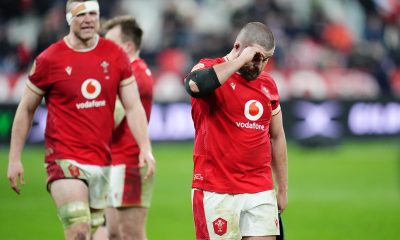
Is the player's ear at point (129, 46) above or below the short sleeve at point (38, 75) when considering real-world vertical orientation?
above

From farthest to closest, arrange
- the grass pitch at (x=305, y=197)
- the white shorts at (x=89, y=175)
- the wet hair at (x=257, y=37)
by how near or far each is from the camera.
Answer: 1. the grass pitch at (x=305, y=197)
2. the white shorts at (x=89, y=175)
3. the wet hair at (x=257, y=37)

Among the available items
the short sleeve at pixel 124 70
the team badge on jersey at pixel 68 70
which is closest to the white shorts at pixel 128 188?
the short sleeve at pixel 124 70

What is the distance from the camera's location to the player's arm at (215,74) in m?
6.60

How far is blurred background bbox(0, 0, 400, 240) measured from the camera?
49.9ft

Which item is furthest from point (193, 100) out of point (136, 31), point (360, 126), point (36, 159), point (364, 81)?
point (364, 81)

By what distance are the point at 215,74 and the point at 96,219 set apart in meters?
1.92

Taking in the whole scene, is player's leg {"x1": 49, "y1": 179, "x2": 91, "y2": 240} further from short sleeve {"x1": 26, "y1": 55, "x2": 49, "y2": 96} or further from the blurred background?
the blurred background

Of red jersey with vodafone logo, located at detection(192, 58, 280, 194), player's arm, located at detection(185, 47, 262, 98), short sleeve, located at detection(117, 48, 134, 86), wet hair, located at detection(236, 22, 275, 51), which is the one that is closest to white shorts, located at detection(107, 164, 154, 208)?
short sleeve, located at detection(117, 48, 134, 86)

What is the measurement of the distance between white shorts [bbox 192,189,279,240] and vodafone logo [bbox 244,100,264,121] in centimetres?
60

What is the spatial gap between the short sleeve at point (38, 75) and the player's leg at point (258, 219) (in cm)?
201

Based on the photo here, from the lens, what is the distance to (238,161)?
702 cm

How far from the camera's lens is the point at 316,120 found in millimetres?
23391

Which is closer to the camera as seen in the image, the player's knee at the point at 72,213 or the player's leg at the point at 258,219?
the player's leg at the point at 258,219

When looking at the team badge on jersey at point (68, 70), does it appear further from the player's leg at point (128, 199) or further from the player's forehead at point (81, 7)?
the player's leg at point (128, 199)
